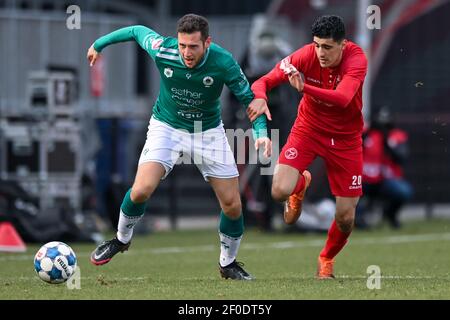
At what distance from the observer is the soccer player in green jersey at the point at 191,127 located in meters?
9.95

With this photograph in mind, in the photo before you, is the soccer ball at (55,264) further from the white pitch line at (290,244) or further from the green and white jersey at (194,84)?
the white pitch line at (290,244)

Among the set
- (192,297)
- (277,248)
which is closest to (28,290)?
(192,297)

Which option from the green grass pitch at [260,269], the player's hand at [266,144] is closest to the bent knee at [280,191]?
the green grass pitch at [260,269]

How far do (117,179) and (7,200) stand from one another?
265 centimetres

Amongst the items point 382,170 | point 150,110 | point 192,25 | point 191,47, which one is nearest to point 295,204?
point 191,47

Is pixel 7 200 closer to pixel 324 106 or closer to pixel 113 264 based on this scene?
pixel 113 264

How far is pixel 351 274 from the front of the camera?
11.4m

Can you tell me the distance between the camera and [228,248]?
34.1ft

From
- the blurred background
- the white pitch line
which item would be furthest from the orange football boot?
the blurred background

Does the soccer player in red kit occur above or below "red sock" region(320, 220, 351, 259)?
above

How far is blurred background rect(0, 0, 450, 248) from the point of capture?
1714cm

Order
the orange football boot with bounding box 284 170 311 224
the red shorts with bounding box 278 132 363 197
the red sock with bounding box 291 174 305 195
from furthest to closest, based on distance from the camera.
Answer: the orange football boot with bounding box 284 170 311 224
the red sock with bounding box 291 174 305 195
the red shorts with bounding box 278 132 363 197

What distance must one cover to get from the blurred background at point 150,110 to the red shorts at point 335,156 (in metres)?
5.30

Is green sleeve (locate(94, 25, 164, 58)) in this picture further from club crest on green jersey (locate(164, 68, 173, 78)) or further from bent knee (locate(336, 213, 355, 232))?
bent knee (locate(336, 213, 355, 232))
